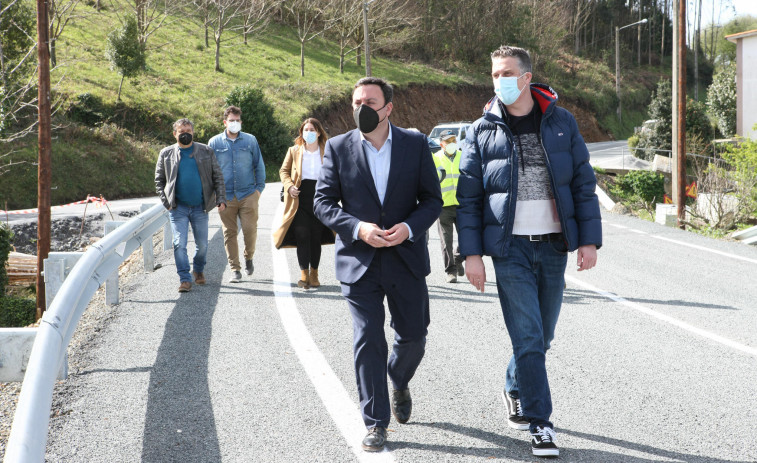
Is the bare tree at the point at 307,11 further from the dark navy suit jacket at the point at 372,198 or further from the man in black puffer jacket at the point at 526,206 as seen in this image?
the man in black puffer jacket at the point at 526,206

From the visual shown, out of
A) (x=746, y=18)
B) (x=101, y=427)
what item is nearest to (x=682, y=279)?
(x=101, y=427)

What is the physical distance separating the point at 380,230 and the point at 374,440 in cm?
111

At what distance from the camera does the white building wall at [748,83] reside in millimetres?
40781

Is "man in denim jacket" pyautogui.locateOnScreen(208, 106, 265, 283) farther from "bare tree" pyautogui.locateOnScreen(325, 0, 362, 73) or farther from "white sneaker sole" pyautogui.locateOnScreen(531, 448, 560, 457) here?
→ "bare tree" pyautogui.locateOnScreen(325, 0, 362, 73)

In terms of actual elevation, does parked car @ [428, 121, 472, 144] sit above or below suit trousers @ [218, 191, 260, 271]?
above

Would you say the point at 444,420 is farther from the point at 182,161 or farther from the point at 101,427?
the point at 182,161

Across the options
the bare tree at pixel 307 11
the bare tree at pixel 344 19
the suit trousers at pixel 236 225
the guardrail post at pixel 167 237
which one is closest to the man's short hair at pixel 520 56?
the suit trousers at pixel 236 225

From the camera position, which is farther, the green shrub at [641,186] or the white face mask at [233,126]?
the green shrub at [641,186]

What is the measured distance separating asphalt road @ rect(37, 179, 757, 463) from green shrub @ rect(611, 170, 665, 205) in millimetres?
19979

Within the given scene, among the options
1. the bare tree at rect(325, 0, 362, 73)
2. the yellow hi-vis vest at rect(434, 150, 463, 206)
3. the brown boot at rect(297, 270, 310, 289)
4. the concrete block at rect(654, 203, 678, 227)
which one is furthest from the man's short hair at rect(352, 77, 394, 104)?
the bare tree at rect(325, 0, 362, 73)

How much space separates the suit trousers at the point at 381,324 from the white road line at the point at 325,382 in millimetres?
199

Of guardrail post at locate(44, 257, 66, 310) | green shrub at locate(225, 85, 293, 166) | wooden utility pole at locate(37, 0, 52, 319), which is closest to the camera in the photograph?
guardrail post at locate(44, 257, 66, 310)

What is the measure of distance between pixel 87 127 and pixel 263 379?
29.3 meters

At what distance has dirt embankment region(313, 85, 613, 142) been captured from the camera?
45469 millimetres
